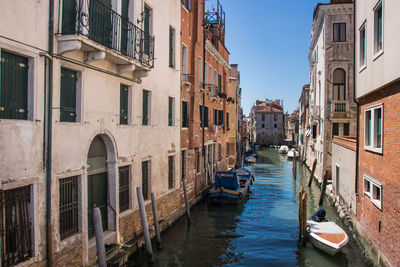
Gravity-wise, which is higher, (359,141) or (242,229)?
(359,141)

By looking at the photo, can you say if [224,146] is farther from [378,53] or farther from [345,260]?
[378,53]

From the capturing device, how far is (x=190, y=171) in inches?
598

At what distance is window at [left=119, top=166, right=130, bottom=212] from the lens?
9.10 meters

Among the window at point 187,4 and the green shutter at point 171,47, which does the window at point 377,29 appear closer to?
the green shutter at point 171,47

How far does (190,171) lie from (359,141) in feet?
24.1

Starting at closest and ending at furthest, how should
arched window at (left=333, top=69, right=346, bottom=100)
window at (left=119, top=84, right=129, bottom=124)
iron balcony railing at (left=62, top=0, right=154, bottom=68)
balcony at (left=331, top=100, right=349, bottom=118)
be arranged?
iron balcony railing at (left=62, top=0, right=154, bottom=68) < window at (left=119, top=84, right=129, bottom=124) < balcony at (left=331, top=100, right=349, bottom=118) < arched window at (left=333, top=69, right=346, bottom=100)

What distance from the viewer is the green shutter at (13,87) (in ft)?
17.5

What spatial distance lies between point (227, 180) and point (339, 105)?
9780 mm

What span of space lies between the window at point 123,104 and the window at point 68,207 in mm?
2512

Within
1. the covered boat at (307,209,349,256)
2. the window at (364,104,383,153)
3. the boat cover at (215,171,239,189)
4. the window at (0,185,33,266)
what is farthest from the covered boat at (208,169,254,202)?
the window at (0,185,33,266)

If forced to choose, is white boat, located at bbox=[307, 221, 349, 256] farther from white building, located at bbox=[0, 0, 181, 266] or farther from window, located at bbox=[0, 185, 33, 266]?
window, located at bbox=[0, 185, 33, 266]

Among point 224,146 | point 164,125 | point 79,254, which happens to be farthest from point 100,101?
point 224,146

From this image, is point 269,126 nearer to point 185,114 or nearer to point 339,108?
point 339,108

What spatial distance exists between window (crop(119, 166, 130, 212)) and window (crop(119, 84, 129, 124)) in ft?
4.48
